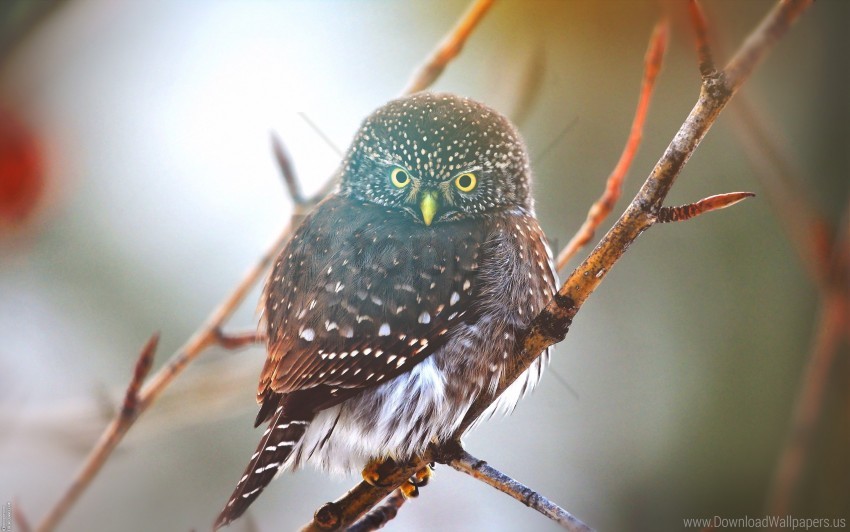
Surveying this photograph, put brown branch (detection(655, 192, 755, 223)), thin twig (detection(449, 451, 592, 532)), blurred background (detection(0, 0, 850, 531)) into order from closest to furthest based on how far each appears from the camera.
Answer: brown branch (detection(655, 192, 755, 223)) < thin twig (detection(449, 451, 592, 532)) < blurred background (detection(0, 0, 850, 531))

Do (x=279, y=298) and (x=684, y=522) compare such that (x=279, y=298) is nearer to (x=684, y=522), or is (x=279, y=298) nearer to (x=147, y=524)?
(x=147, y=524)

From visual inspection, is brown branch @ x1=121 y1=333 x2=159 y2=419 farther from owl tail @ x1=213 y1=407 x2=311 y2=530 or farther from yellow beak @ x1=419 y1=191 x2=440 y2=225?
yellow beak @ x1=419 y1=191 x2=440 y2=225

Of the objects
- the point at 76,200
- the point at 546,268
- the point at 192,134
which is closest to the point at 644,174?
the point at 546,268

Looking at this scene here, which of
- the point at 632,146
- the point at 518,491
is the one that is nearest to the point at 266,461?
the point at 518,491

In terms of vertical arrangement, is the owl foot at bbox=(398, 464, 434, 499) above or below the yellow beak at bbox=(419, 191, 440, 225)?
below

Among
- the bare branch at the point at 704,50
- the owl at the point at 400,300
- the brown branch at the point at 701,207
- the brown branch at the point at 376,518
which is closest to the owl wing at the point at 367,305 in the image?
the owl at the point at 400,300

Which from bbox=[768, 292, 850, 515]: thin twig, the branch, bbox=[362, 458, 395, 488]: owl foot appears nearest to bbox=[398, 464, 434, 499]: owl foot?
bbox=[362, 458, 395, 488]: owl foot

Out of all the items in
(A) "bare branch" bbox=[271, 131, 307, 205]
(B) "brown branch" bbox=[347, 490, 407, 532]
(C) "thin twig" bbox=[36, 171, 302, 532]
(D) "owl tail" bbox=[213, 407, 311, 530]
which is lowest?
(B) "brown branch" bbox=[347, 490, 407, 532]
